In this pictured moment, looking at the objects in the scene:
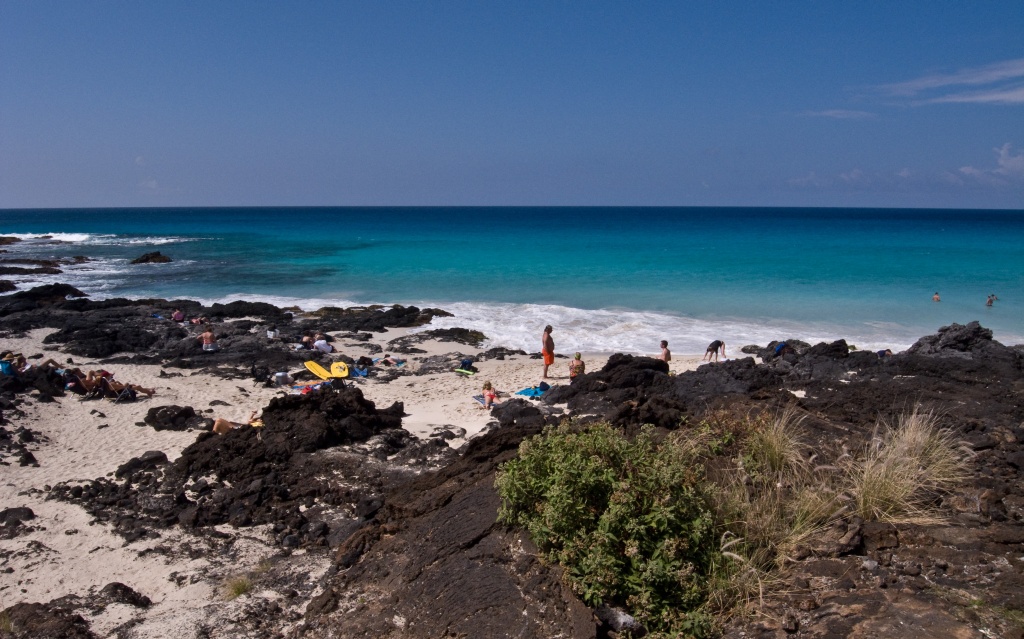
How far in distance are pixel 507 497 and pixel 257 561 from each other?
11.6 ft

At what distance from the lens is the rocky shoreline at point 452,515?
16.3 ft

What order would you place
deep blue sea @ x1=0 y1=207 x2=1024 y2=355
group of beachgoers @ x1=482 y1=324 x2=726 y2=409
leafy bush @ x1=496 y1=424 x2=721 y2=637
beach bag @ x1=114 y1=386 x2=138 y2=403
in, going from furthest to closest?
deep blue sea @ x1=0 y1=207 x2=1024 y2=355 → beach bag @ x1=114 y1=386 x2=138 y2=403 → group of beachgoers @ x1=482 y1=324 x2=726 y2=409 → leafy bush @ x1=496 y1=424 x2=721 y2=637

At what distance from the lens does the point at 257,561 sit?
743 cm

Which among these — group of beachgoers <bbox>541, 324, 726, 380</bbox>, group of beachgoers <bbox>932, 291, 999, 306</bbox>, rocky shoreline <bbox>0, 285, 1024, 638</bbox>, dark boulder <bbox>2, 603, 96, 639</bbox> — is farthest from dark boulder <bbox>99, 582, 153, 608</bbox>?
group of beachgoers <bbox>932, 291, 999, 306</bbox>

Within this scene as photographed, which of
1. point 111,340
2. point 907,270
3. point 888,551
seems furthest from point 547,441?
point 907,270

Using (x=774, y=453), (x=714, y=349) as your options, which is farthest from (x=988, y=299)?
(x=774, y=453)

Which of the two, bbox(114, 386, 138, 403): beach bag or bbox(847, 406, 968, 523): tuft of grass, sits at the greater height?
bbox(847, 406, 968, 523): tuft of grass

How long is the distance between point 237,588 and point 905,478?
20.8 feet

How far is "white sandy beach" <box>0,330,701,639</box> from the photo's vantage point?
6.83 meters

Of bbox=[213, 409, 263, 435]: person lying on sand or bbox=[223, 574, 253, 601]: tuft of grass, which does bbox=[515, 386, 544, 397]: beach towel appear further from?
bbox=[223, 574, 253, 601]: tuft of grass

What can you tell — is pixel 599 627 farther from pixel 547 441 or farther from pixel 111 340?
pixel 111 340

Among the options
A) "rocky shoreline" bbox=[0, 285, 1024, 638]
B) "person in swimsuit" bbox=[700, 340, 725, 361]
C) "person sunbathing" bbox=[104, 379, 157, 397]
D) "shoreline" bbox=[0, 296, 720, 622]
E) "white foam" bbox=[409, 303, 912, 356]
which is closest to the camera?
"rocky shoreline" bbox=[0, 285, 1024, 638]

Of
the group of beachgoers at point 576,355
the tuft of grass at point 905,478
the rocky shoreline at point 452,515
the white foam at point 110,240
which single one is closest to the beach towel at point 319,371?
the rocky shoreline at point 452,515

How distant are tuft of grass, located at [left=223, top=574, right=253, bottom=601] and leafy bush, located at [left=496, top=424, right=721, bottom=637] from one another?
120 inches
